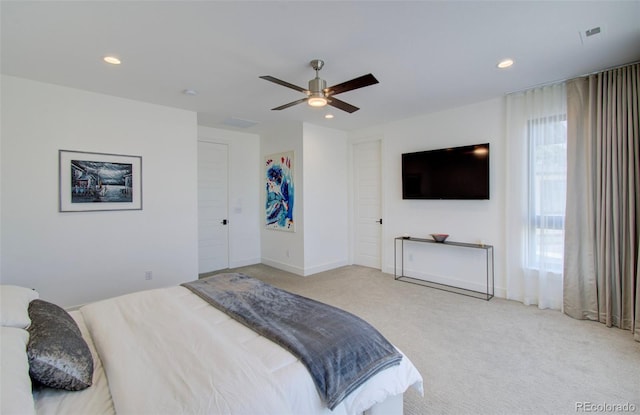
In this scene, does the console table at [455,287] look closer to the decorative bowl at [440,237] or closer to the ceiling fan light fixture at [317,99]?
the decorative bowl at [440,237]

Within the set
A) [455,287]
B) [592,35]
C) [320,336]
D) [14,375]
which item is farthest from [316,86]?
[455,287]

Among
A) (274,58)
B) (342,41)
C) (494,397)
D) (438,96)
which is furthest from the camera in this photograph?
(438,96)

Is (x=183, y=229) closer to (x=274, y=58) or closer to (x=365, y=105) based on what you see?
(x=274, y=58)

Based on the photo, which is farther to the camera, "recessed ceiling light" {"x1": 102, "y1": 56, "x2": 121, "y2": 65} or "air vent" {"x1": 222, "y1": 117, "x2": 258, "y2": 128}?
"air vent" {"x1": 222, "y1": 117, "x2": 258, "y2": 128}

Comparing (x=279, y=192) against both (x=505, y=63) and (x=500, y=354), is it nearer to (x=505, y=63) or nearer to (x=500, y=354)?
(x=505, y=63)

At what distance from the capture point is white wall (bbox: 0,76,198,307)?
3041 millimetres

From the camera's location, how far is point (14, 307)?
4.82ft

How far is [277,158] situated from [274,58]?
116 inches

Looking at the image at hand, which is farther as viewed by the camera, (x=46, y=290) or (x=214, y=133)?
(x=214, y=133)

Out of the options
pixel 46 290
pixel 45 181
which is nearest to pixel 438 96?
pixel 45 181

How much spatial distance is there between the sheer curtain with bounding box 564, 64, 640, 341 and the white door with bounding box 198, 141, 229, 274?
202 inches

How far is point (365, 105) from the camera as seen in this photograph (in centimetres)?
404

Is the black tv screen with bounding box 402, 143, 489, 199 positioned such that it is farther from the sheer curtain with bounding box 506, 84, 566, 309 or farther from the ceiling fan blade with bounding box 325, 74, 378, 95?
the ceiling fan blade with bounding box 325, 74, 378, 95

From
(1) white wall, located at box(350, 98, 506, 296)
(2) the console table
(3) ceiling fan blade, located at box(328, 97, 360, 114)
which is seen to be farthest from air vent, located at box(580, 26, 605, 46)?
(2) the console table
